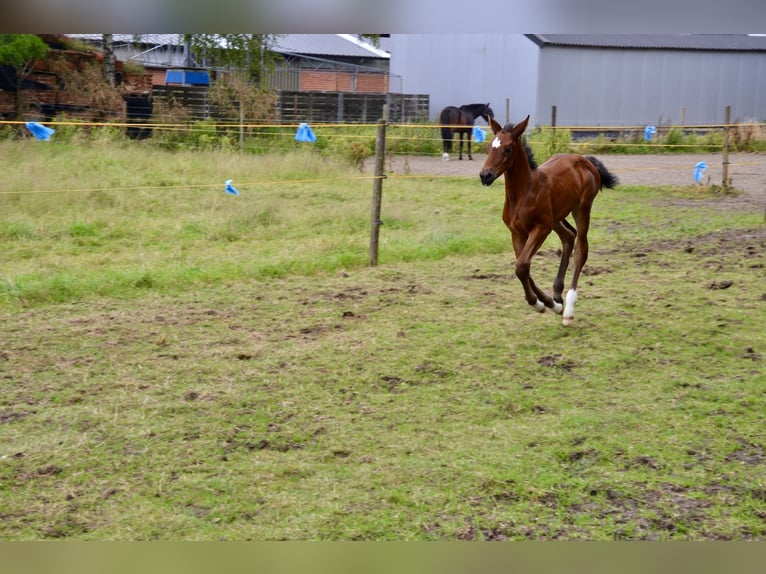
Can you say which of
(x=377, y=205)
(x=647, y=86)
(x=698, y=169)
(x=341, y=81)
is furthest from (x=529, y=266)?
(x=341, y=81)

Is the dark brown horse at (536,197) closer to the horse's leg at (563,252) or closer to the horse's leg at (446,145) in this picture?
the horse's leg at (563,252)

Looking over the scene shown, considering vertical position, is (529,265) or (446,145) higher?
(446,145)

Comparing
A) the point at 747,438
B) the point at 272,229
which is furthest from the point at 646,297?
the point at 272,229

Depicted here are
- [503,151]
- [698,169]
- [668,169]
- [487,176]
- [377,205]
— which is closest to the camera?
[487,176]

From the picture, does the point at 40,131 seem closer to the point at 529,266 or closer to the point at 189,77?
the point at 529,266

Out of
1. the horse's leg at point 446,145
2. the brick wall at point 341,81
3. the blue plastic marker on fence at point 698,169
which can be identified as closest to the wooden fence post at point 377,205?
the blue plastic marker on fence at point 698,169

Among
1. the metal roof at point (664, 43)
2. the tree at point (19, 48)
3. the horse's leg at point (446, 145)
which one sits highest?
the metal roof at point (664, 43)

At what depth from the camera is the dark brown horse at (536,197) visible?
6328 millimetres

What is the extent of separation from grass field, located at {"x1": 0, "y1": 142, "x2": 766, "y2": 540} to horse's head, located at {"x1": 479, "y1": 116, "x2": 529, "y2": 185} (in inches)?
51.2

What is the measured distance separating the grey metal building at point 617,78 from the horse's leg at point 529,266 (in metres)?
22.6

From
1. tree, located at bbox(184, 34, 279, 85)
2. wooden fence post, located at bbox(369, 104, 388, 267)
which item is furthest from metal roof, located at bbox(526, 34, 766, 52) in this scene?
wooden fence post, located at bbox(369, 104, 388, 267)

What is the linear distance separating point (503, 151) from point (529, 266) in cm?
89

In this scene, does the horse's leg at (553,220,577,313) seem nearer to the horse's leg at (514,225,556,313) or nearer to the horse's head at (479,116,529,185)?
the horse's leg at (514,225,556,313)

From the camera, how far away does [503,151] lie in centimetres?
625
